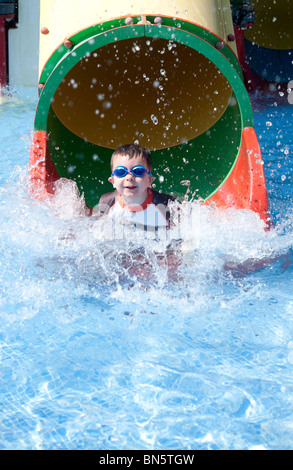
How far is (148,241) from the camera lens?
289 cm

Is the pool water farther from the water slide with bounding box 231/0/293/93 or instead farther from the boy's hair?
the water slide with bounding box 231/0/293/93

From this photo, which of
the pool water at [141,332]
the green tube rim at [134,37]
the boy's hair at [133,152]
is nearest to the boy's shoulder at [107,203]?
the pool water at [141,332]

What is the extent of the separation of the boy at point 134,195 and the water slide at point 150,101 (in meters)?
0.38

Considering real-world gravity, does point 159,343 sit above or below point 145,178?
below

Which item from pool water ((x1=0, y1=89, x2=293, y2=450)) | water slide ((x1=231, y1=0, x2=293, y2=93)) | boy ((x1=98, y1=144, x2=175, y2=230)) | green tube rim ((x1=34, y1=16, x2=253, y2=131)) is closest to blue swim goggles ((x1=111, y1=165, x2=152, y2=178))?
boy ((x1=98, y1=144, x2=175, y2=230))

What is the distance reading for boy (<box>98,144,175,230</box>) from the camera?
113 inches

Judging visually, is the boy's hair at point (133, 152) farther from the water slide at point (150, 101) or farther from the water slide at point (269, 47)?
the water slide at point (269, 47)

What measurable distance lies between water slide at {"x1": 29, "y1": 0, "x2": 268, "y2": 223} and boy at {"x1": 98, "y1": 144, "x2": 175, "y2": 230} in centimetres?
38

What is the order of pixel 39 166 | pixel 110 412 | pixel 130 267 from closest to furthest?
pixel 110 412
pixel 130 267
pixel 39 166
